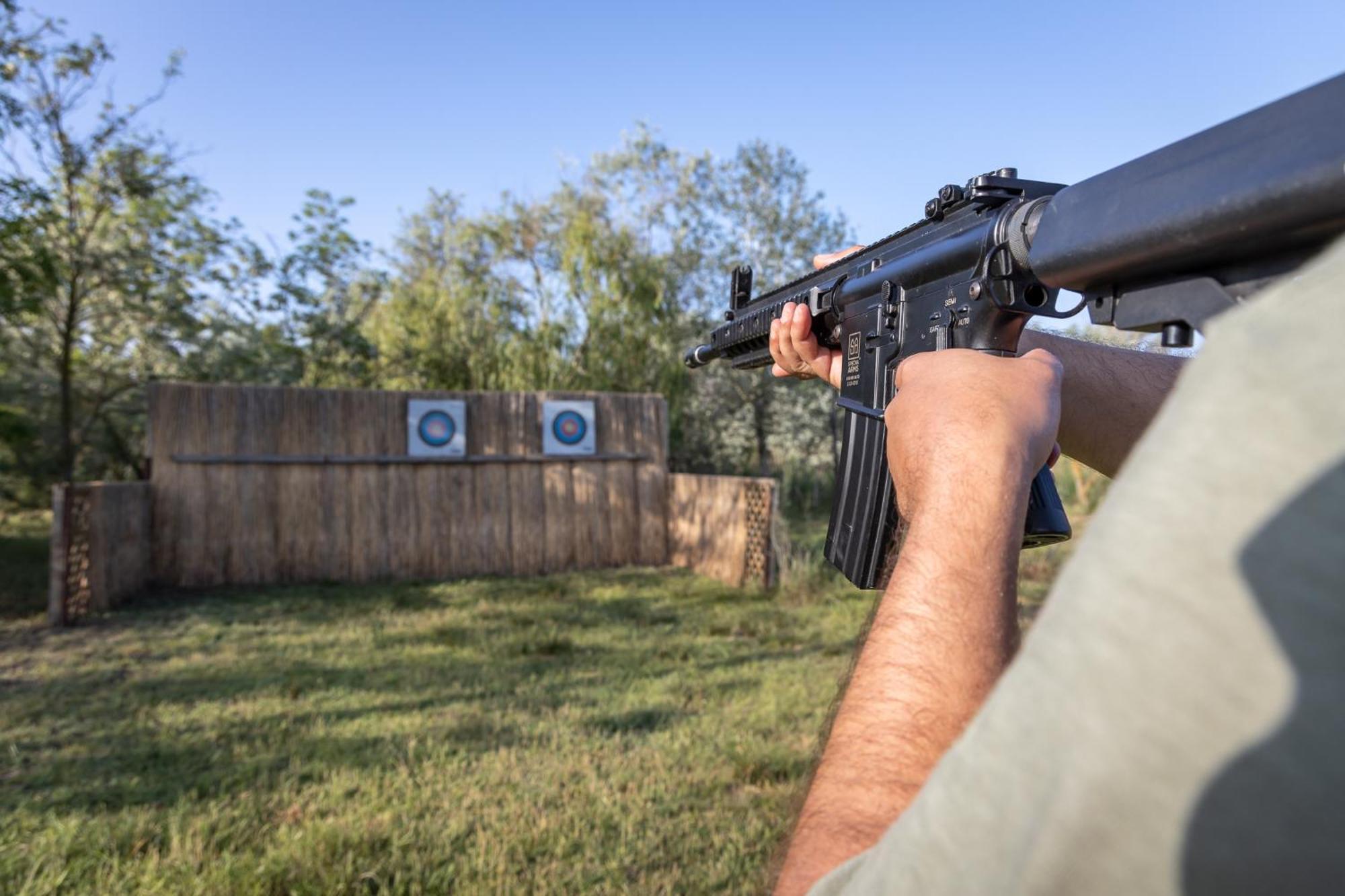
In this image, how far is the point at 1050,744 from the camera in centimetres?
44

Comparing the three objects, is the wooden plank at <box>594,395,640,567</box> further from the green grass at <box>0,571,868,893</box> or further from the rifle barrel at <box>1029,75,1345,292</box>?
the rifle barrel at <box>1029,75,1345,292</box>

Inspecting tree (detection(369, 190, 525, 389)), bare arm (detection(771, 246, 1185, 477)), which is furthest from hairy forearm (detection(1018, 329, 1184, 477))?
tree (detection(369, 190, 525, 389))

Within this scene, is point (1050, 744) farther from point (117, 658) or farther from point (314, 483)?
point (314, 483)

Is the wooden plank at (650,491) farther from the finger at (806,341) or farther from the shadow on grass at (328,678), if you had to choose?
the finger at (806,341)

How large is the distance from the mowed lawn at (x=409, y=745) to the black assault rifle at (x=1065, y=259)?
2.49ft

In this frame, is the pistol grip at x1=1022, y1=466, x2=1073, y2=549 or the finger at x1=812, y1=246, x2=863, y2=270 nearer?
the pistol grip at x1=1022, y1=466, x2=1073, y2=549

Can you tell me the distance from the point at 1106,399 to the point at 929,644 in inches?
40.4

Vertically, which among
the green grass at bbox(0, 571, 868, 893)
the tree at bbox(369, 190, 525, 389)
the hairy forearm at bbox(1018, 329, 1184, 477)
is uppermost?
the tree at bbox(369, 190, 525, 389)

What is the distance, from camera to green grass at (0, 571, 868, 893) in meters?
3.00

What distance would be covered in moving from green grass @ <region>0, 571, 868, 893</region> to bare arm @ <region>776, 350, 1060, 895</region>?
239cm

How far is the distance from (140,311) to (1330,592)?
1247 centimetres

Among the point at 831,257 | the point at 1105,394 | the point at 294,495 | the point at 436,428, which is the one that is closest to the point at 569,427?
the point at 436,428

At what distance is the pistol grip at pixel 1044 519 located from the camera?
139 cm

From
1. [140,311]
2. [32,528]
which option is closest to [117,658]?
[140,311]
